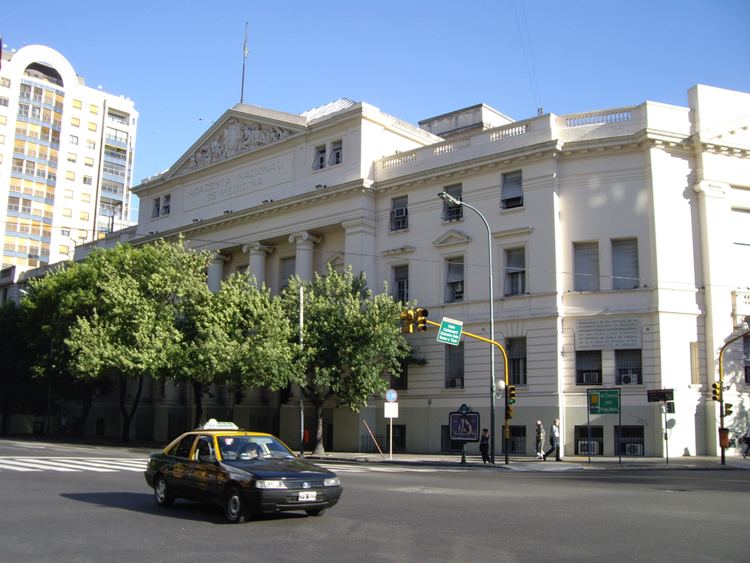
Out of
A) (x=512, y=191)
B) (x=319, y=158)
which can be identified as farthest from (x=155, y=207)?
(x=512, y=191)

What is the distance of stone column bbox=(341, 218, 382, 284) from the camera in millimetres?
40062

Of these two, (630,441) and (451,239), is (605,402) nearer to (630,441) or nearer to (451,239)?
(630,441)

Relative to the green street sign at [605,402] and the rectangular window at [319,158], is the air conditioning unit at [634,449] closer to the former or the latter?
the green street sign at [605,402]

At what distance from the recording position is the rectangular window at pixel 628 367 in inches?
1262

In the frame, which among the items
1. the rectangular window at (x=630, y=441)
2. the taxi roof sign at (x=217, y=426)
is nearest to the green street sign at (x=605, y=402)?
the rectangular window at (x=630, y=441)

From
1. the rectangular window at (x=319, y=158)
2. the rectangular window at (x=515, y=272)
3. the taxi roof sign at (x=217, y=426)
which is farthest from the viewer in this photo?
the rectangular window at (x=319, y=158)

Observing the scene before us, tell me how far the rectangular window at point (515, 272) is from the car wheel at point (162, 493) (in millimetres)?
24268

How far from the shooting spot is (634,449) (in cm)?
3147

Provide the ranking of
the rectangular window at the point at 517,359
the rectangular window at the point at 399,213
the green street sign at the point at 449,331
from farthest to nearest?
the rectangular window at the point at 399,213 < the rectangular window at the point at 517,359 < the green street sign at the point at 449,331

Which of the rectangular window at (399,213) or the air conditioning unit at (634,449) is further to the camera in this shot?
the rectangular window at (399,213)

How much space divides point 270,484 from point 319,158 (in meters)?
34.0

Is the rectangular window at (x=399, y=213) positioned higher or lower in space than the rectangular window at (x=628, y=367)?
higher

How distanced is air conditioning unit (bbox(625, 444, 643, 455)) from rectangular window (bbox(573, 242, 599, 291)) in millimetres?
6873

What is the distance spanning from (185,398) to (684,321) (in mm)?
32549
